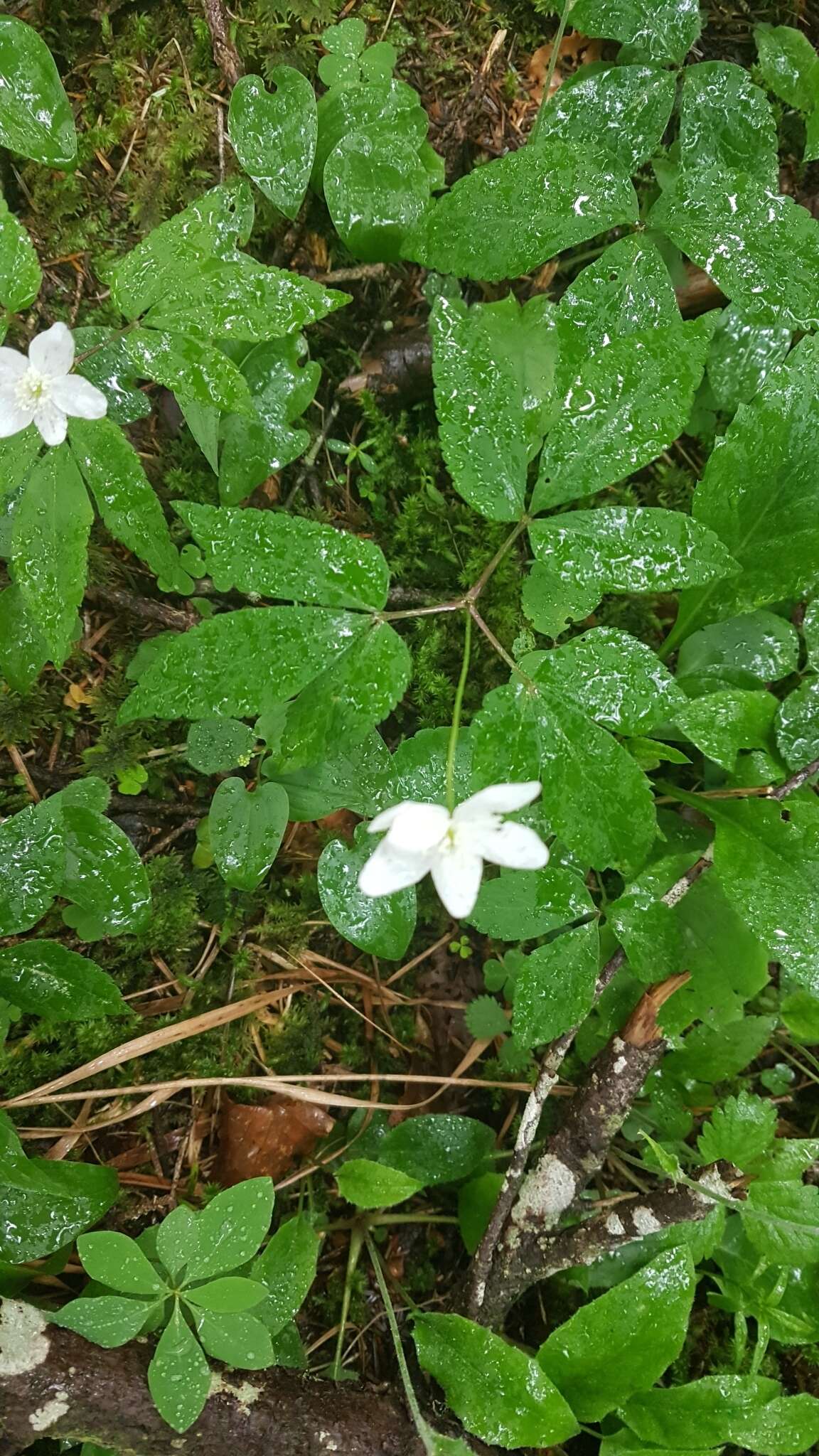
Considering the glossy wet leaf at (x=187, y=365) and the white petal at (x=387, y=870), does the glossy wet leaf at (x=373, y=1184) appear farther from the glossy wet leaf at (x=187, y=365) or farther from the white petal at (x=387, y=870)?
the glossy wet leaf at (x=187, y=365)

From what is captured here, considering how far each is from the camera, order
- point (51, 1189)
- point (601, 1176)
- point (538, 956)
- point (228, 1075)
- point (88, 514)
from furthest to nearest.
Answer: point (601, 1176) < point (228, 1075) < point (538, 956) < point (51, 1189) < point (88, 514)

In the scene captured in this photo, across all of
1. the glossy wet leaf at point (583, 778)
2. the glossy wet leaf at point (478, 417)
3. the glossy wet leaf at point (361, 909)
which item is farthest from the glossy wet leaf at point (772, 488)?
the glossy wet leaf at point (361, 909)

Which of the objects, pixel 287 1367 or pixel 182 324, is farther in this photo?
pixel 287 1367

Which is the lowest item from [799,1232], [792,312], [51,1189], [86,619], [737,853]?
[799,1232]

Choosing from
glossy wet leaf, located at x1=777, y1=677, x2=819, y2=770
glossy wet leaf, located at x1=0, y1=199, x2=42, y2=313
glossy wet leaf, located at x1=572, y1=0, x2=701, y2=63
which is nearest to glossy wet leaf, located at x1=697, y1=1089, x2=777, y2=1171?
glossy wet leaf, located at x1=777, y1=677, x2=819, y2=770

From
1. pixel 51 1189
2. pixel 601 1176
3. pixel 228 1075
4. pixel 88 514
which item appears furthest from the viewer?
pixel 601 1176

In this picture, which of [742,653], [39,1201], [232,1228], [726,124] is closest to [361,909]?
[232,1228]

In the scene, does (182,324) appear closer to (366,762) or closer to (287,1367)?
(366,762)

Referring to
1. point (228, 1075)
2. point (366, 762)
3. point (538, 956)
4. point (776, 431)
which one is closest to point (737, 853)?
point (538, 956)
